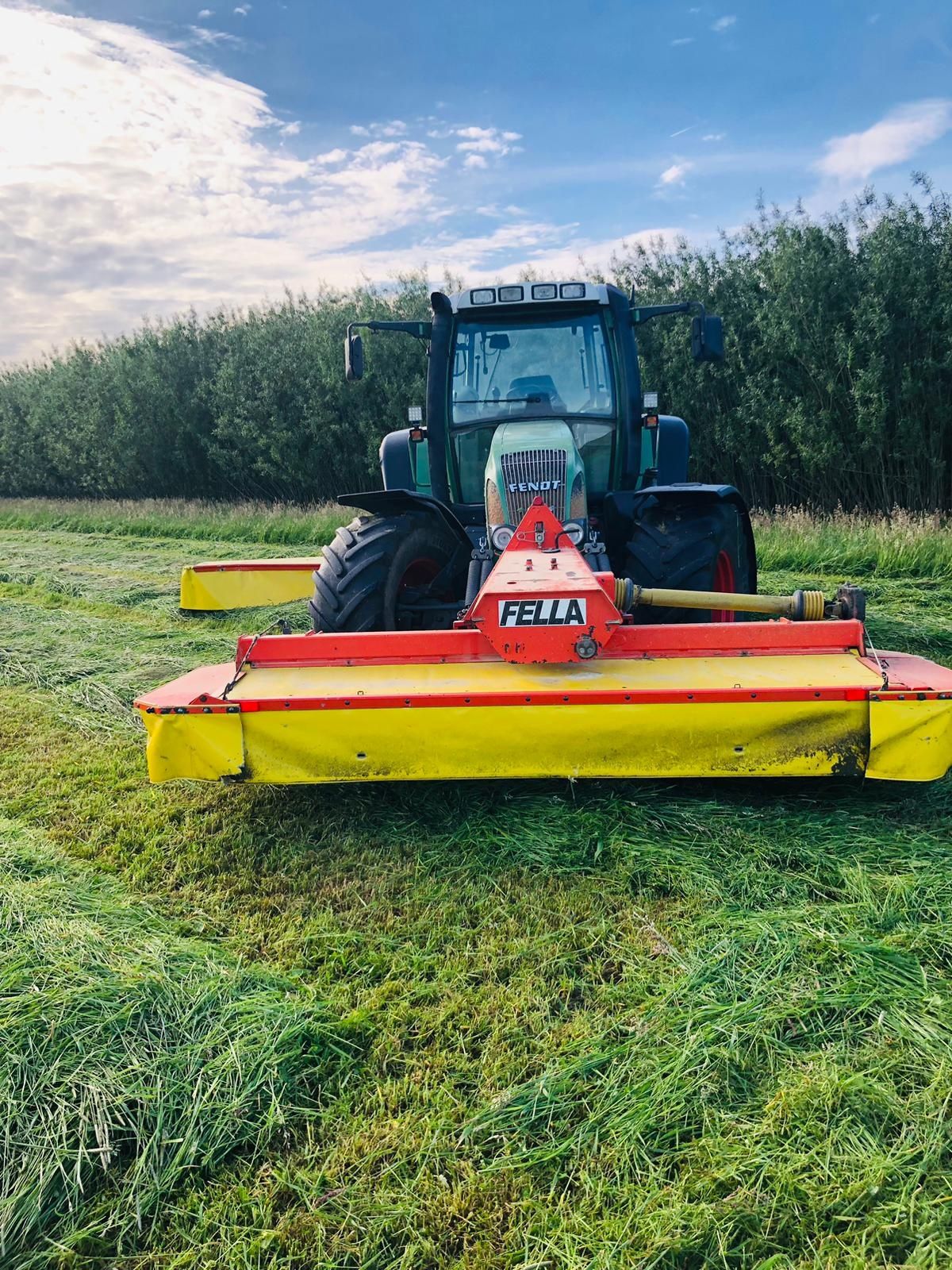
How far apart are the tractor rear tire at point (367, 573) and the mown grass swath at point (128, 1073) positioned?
1804mm

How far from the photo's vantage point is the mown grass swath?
187 cm

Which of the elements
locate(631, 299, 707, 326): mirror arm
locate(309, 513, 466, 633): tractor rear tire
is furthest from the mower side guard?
locate(631, 299, 707, 326): mirror arm

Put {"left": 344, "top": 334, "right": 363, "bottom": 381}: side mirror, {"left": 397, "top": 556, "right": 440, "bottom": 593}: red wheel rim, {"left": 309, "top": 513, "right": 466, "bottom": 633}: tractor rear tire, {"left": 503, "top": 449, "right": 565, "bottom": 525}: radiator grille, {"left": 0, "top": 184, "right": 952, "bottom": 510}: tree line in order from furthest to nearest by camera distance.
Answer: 1. {"left": 0, "top": 184, "right": 952, "bottom": 510}: tree line
2. {"left": 344, "top": 334, "right": 363, "bottom": 381}: side mirror
3. {"left": 397, "top": 556, "right": 440, "bottom": 593}: red wheel rim
4. {"left": 503, "top": 449, "right": 565, "bottom": 525}: radiator grille
5. {"left": 309, "top": 513, "right": 466, "bottom": 633}: tractor rear tire

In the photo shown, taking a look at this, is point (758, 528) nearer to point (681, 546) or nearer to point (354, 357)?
point (354, 357)

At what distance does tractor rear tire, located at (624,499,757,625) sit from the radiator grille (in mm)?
446

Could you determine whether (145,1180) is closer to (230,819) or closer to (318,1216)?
(318,1216)

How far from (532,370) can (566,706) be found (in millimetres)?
2728

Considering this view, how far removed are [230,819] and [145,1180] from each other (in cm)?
176

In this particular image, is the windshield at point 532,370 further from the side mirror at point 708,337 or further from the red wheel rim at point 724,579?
the red wheel rim at point 724,579

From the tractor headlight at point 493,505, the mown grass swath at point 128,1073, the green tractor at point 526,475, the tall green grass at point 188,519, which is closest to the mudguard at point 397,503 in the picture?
the green tractor at point 526,475

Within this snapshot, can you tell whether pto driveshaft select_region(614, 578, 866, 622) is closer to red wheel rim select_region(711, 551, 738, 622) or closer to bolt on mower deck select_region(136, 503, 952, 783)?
bolt on mower deck select_region(136, 503, 952, 783)

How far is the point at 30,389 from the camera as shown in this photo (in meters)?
26.1

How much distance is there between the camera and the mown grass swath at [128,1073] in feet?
6.15

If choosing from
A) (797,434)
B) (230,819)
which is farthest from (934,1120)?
(797,434)
